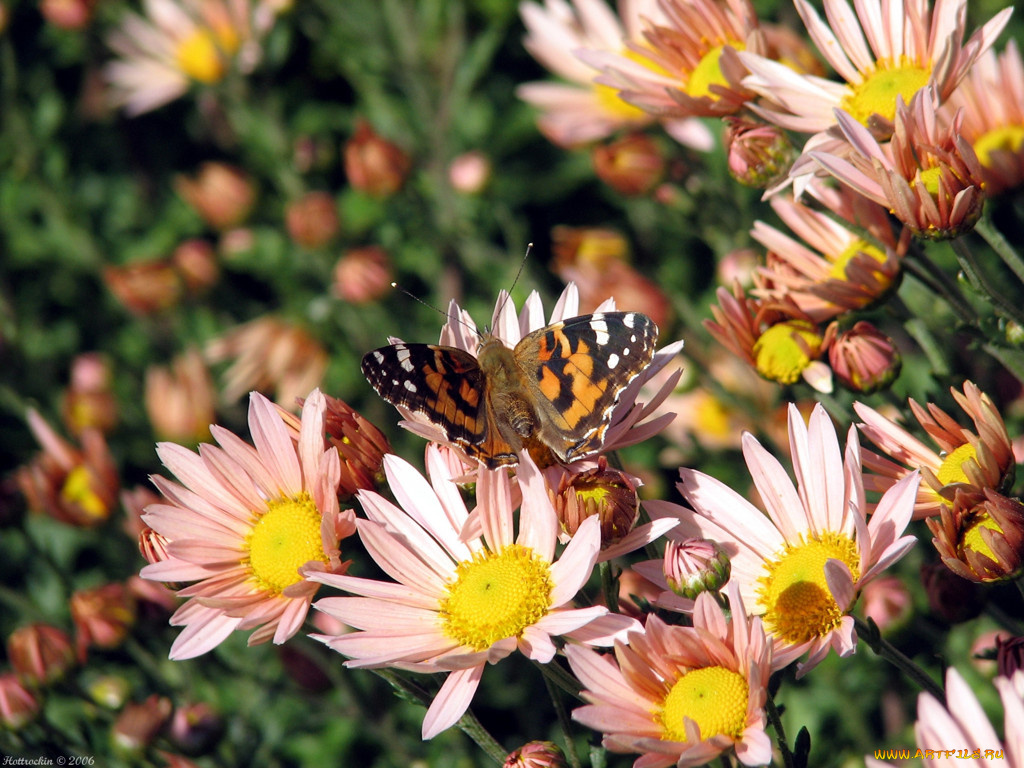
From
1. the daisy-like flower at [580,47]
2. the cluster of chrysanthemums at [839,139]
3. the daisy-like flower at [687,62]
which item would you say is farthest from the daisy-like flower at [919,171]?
the daisy-like flower at [580,47]

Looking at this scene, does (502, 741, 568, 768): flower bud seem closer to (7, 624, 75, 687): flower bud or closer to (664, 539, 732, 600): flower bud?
(664, 539, 732, 600): flower bud

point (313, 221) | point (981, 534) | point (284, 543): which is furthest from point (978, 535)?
point (313, 221)

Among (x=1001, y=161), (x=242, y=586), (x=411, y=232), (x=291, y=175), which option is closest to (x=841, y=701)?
(x=1001, y=161)

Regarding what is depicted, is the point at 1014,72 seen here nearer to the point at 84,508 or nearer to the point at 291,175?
the point at 291,175

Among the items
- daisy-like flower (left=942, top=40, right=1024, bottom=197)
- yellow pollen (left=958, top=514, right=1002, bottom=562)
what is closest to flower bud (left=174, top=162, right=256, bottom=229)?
daisy-like flower (left=942, top=40, right=1024, bottom=197)

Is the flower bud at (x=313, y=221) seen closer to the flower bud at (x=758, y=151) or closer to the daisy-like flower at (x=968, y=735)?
the flower bud at (x=758, y=151)

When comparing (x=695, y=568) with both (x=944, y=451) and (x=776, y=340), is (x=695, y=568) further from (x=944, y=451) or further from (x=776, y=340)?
(x=776, y=340)
